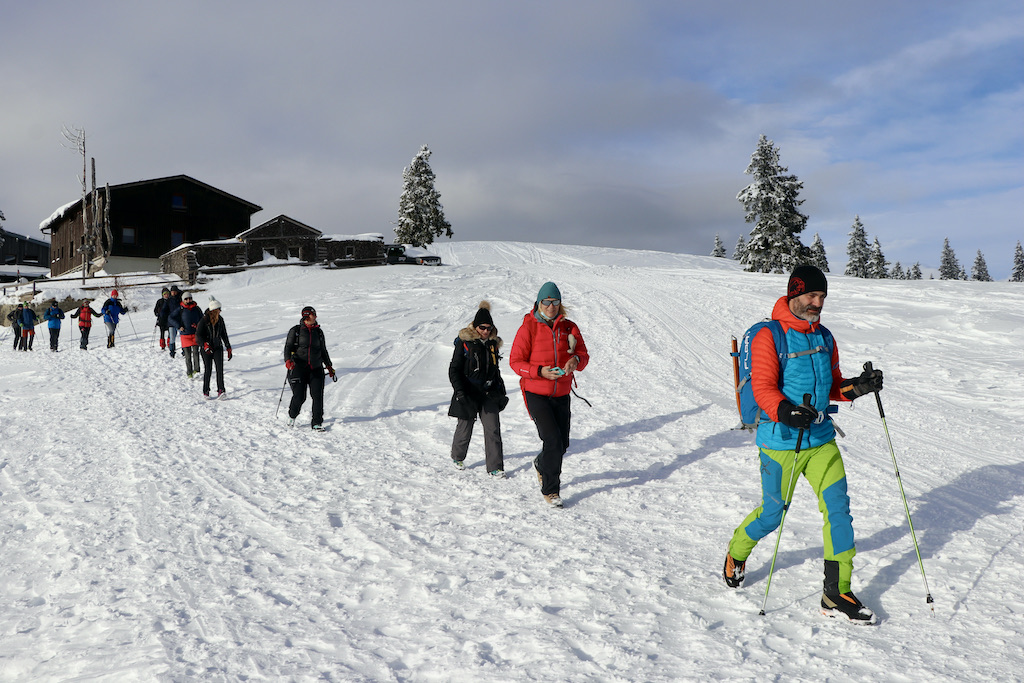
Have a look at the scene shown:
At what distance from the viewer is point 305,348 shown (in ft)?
28.5

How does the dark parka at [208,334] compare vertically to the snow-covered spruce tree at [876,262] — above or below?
below

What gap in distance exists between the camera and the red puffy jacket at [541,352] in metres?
5.54

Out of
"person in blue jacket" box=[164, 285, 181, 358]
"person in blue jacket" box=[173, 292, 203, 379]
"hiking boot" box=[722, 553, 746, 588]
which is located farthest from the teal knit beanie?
"person in blue jacket" box=[164, 285, 181, 358]

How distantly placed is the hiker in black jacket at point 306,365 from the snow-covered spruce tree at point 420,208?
44915mm

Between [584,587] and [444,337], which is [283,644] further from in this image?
[444,337]

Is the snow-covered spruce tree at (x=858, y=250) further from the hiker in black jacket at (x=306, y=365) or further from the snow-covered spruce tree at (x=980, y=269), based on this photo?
the hiker in black jacket at (x=306, y=365)

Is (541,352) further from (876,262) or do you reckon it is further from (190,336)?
(876,262)

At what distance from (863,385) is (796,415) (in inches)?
22.4

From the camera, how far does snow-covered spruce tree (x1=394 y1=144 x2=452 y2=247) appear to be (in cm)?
5269

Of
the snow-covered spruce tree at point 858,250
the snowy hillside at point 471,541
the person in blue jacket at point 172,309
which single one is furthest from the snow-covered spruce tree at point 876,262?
the person in blue jacket at point 172,309


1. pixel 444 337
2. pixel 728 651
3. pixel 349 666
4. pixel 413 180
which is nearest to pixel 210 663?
pixel 349 666

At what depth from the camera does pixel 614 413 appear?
9.44 metres

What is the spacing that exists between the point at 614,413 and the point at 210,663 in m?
7.07

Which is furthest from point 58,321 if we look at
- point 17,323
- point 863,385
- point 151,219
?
point 151,219
